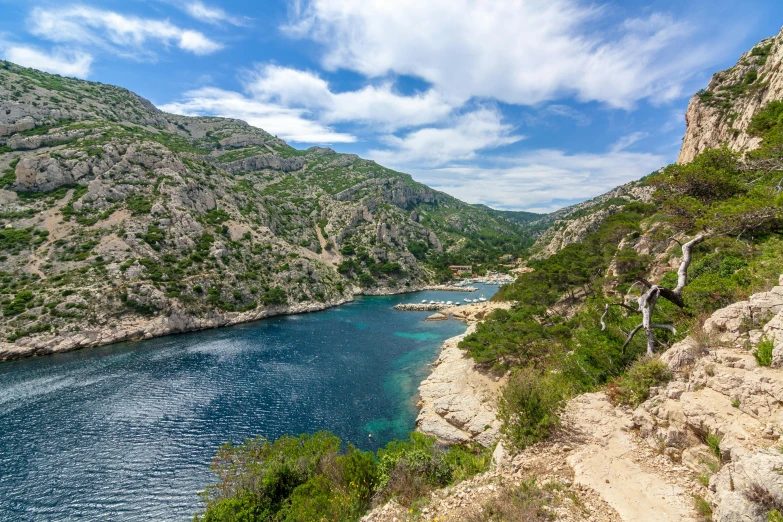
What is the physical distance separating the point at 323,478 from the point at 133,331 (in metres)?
52.0

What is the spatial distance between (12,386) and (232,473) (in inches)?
1430

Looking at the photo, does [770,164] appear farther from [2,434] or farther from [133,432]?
[2,434]

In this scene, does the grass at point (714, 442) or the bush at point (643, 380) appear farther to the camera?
the bush at point (643, 380)

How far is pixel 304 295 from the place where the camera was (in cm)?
7812

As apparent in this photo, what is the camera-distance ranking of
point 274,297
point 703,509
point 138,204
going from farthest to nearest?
point 274,297
point 138,204
point 703,509

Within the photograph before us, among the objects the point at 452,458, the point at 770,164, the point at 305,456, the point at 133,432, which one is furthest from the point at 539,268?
the point at 133,432

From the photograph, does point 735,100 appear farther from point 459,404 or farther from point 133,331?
point 133,331

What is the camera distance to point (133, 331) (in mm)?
50375

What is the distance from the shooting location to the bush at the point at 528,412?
10.1m

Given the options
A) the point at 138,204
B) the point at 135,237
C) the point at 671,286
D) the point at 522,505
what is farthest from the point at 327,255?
the point at 522,505

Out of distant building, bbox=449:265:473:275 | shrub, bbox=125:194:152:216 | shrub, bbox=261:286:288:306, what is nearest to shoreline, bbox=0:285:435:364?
shrub, bbox=261:286:288:306

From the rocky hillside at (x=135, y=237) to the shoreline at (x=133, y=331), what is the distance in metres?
0.17

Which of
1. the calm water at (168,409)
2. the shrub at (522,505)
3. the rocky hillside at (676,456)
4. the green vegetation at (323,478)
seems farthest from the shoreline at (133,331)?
the shrub at (522,505)

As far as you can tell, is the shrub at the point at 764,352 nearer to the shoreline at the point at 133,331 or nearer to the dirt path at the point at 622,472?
the dirt path at the point at 622,472
